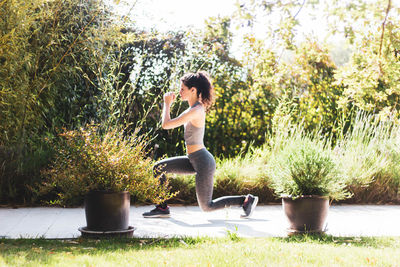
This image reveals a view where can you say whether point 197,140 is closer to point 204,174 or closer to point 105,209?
point 204,174

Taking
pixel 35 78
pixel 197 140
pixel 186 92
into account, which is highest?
pixel 35 78

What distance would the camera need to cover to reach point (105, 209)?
393 centimetres

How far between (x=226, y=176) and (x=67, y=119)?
2940 millimetres

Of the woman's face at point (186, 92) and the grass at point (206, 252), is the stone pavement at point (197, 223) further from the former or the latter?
the woman's face at point (186, 92)

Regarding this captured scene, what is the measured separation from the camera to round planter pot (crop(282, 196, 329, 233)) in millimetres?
4113

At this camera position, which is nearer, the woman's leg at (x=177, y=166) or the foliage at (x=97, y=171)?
the foliage at (x=97, y=171)

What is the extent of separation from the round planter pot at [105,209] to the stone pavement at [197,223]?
1.10 feet

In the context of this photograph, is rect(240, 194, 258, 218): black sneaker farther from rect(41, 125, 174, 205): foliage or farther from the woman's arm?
rect(41, 125, 174, 205): foliage

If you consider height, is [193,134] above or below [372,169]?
above

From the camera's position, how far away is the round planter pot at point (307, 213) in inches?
162

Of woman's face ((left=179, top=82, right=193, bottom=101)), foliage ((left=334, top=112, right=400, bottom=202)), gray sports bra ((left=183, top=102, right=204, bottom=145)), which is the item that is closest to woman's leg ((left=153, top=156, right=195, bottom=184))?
gray sports bra ((left=183, top=102, right=204, bottom=145))

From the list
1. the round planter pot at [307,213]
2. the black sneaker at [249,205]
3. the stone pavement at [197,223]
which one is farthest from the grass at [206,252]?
the black sneaker at [249,205]

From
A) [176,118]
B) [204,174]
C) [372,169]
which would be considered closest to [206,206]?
[204,174]

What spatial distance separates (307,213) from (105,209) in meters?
1.86
